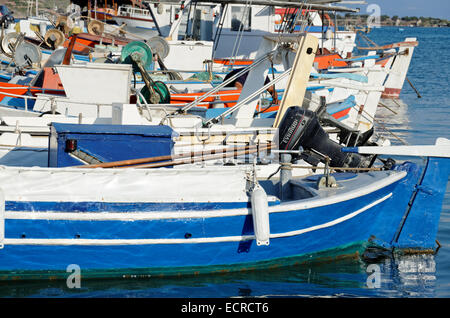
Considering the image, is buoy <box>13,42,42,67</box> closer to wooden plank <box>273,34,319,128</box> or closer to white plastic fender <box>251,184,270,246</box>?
wooden plank <box>273,34,319,128</box>

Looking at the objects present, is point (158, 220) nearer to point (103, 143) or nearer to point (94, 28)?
point (103, 143)

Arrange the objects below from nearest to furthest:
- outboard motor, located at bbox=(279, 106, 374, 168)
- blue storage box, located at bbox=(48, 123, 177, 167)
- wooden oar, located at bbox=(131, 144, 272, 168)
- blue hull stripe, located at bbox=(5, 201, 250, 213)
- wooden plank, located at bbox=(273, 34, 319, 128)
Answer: blue hull stripe, located at bbox=(5, 201, 250, 213), blue storage box, located at bbox=(48, 123, 177, 167), wooden oar, located at bbox=(131, 144, 272, 168), outboard motor, located at bbox=(279, 106, 374, 168), wooden plank, located at bbox=(273, 34, 319, 128)

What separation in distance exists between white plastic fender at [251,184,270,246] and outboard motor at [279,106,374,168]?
2.16m

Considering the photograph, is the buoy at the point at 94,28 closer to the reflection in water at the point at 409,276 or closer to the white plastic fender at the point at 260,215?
the reflection in water at the point at 409,276

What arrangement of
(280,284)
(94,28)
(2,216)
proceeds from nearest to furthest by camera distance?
(2,216)
(280,284)
(94,28)

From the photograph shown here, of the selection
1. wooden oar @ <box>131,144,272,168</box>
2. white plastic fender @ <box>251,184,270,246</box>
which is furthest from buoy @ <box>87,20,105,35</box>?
white plastic fender @ <box>251,184,270,246</box>

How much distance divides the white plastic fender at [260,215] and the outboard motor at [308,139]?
7.10 ft

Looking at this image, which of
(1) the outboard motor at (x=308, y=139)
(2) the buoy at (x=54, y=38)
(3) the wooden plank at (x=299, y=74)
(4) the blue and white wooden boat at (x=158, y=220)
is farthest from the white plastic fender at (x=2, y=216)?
(2) the buoy at (x=54, y=38)

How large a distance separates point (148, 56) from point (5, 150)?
22.2 feet

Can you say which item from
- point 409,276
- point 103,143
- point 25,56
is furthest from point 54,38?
point 409,276

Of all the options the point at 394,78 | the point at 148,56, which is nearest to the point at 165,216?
the point at 148,56

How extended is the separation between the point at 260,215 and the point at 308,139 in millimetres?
2467

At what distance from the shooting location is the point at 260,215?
23.7ft

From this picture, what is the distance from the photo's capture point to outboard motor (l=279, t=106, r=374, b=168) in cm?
934
